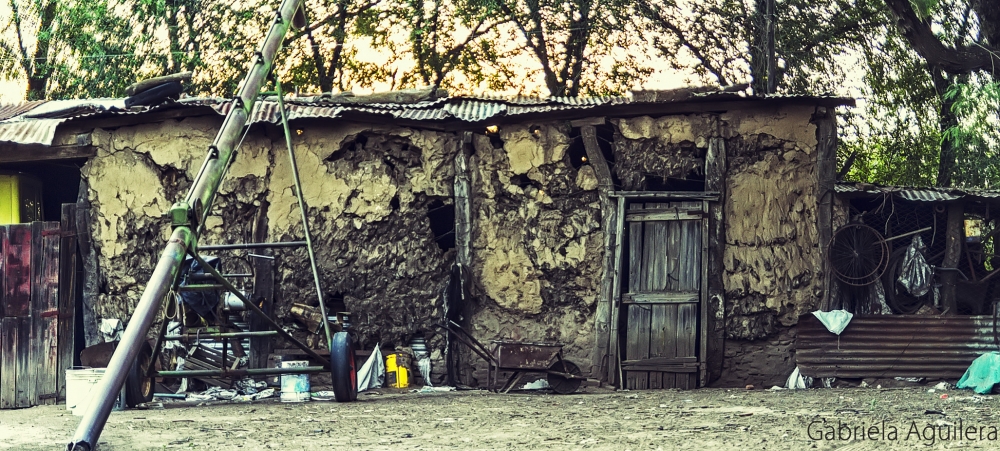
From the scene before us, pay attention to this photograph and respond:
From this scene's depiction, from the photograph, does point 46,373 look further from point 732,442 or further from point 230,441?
point 732,442

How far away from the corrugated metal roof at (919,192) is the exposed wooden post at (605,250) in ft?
7.83

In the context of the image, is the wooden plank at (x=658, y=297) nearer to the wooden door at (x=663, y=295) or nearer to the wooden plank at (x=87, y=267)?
the wooden door at (x=663, y=295)

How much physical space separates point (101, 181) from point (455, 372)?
14.4ft

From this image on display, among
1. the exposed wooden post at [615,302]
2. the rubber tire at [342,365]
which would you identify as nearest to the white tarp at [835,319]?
the exposed wooden post at [615,302]

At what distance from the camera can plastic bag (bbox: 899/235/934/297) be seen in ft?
36.7

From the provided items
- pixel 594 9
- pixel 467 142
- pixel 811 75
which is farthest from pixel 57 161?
pixel 811 75

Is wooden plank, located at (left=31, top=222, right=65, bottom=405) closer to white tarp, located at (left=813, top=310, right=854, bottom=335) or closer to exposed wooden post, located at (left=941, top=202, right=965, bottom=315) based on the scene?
white tarp, located at (left=813, top=310, right=854, bottom=335)

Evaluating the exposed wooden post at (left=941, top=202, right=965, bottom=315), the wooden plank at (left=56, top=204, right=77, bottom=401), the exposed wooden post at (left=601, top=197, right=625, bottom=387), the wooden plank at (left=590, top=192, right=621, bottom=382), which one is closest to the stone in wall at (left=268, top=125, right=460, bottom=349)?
the wooden plank at (left=590, top=192, right=621, bottom=382)

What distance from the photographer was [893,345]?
11.1 m

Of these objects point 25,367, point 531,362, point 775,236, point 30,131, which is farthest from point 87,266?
point 775,236

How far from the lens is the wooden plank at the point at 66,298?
36.4 ft

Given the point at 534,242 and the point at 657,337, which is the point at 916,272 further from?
the point at 534,242

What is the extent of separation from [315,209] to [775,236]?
4928 mm

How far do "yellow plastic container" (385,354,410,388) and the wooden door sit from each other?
2.34 m
